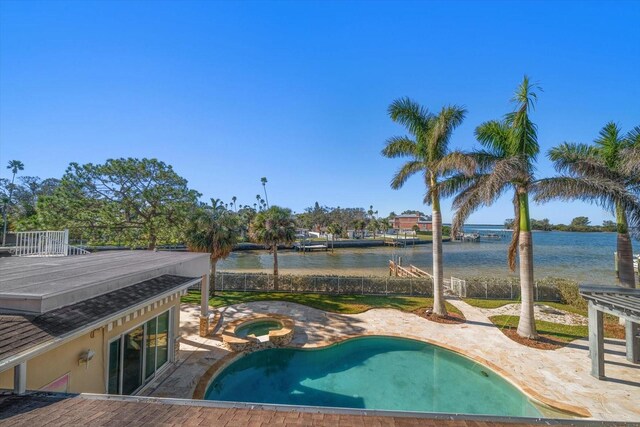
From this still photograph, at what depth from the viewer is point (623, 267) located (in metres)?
11.4

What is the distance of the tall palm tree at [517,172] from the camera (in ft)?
36.1

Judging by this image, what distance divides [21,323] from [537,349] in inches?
580

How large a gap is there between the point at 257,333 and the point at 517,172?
1311 centimetres

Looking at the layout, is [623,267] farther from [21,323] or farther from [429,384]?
[21,323]

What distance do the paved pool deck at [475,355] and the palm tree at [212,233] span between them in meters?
3.52

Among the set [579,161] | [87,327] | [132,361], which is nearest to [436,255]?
[579,161]

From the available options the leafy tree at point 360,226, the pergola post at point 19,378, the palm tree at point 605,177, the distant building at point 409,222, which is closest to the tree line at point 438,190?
the palm tree at point 605,177

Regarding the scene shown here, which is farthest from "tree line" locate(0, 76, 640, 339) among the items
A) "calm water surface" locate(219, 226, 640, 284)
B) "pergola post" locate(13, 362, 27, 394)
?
"calm water surface" locate(219, 226, 640, 284)

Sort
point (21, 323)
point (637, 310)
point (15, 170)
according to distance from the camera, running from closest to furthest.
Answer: point (21, 323), point (637, 310), point (15, 170)

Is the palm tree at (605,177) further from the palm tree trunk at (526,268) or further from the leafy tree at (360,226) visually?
the leafy tree at (360,226)

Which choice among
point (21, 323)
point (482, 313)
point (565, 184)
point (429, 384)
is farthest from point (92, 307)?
point (482, 313)

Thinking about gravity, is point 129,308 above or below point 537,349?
above

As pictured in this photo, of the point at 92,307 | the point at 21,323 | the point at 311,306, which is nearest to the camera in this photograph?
the point at 21,323

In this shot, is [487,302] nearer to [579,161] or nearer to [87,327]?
[579,161]
